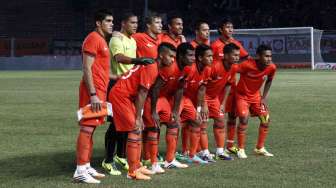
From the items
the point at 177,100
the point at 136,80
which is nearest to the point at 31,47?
the point at 177,100

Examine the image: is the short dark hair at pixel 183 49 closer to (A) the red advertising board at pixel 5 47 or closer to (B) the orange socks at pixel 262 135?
(B) the orange socks at pixel 262 135

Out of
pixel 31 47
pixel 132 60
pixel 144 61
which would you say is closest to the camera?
pixel 144 61

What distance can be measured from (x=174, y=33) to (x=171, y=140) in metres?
1.85

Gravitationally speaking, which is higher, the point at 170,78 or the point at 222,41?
the point at 222,41

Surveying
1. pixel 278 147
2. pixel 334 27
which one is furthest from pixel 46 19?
pixel 278 147

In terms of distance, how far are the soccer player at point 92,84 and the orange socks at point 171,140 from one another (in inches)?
43.3

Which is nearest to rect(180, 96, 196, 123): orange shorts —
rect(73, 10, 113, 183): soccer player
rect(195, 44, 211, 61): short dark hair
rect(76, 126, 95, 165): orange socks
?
rect(195, 44, 211, 61): short dark hair

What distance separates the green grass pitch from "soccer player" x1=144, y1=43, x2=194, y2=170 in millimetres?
364

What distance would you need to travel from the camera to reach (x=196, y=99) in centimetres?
1028

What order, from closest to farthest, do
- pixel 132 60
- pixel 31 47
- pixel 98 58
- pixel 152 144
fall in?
pixel 98 58 < pixel 132 60 < pixel 152 144 < pixel 31 47

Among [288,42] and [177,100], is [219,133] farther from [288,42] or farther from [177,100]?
[288,42]

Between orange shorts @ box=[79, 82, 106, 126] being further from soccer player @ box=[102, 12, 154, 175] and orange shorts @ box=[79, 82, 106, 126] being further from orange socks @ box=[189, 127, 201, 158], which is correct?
orange socks @ box=[189, 127, 201, 158]

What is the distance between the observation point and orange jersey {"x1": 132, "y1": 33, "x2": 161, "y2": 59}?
10.3 metres

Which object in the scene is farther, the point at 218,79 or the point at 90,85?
the point at 218,79
